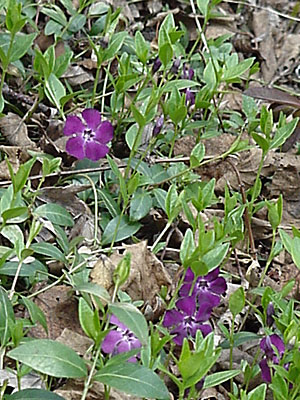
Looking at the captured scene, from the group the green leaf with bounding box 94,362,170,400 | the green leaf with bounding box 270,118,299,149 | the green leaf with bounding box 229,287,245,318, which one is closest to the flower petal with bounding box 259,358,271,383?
the green leaf with bounding box 229,287,245,318

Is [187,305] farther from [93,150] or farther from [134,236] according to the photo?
[93,150]

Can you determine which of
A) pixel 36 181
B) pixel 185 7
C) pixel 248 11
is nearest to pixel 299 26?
pixel 248 11

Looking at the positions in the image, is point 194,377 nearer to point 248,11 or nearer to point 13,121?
point 13,121

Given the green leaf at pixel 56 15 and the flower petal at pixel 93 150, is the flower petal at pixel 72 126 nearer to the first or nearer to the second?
the flower petal at pixel 93 150

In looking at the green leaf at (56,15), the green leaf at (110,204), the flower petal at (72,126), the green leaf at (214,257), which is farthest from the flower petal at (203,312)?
the green leaf at (56,15)

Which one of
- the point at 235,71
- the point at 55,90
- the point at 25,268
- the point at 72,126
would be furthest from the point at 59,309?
the point at 235,71

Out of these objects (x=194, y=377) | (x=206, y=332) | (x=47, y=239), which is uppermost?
(x=194, y=377)
